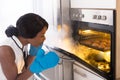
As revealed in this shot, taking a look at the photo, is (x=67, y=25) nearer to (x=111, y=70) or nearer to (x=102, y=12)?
(x=102, y=12)

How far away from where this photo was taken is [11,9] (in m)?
1.74

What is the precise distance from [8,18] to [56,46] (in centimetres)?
49

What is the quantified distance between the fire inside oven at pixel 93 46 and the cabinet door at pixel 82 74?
2.6 inches

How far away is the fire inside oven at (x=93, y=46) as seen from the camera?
1.16 m

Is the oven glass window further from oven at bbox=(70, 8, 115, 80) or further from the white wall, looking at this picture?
the white wall

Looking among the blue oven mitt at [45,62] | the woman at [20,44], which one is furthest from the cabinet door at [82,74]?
the woman at [20,44]

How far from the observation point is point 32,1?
5.60 feet

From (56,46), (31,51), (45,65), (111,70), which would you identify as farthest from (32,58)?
(111,70)

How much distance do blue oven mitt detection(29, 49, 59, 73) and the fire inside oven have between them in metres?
0.16

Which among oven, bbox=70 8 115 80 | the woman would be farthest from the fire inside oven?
the woman

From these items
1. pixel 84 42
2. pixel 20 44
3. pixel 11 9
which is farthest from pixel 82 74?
pixel 11 9

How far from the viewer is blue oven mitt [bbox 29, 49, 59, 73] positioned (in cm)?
145

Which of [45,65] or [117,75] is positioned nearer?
[117,75]

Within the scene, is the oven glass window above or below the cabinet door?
above
